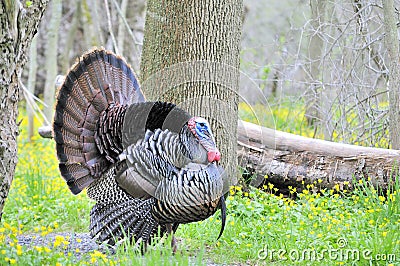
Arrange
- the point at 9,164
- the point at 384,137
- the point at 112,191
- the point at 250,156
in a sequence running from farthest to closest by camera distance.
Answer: the point at 384,137 < the point at 250,156 < the point at 112,191 < the point at 9,164

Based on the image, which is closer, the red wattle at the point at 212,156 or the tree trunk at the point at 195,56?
the red wattle at the point at 212,156

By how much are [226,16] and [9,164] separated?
2612 mm

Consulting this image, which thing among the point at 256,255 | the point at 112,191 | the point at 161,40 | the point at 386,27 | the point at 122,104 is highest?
the point at 386,27

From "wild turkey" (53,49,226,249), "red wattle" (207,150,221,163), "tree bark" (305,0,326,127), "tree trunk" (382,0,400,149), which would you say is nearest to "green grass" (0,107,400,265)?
"wild turkey" (53,49,226,249)

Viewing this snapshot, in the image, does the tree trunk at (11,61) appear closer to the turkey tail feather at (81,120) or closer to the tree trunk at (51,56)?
the turkey tail feather at (81,120)

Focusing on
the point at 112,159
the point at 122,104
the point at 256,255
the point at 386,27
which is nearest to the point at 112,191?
the point at 112,159

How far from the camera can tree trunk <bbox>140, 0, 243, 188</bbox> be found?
5574 millimetres

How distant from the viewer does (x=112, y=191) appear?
467 cm

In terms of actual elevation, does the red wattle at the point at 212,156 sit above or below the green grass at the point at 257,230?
above

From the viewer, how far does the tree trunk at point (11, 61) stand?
157 inches

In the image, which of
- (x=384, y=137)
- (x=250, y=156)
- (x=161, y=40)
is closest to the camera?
(x=161, y=40)

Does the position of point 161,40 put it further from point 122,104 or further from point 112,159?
point 112,159

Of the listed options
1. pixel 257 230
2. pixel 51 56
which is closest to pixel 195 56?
pixel 257 230

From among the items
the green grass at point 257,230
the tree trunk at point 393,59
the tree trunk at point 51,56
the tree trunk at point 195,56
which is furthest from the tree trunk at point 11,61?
the tree trunk at point 51,56
